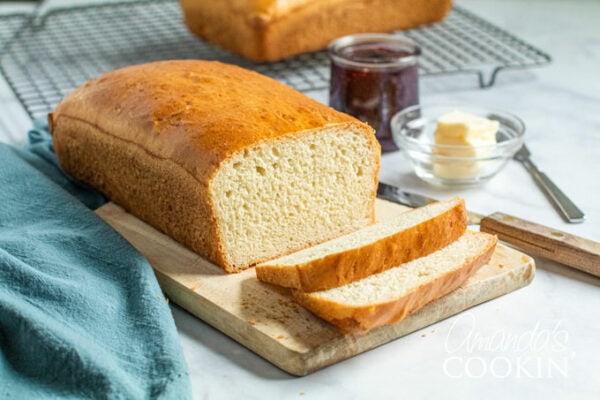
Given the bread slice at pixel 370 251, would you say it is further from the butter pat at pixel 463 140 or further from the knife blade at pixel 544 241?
the butter pat at pixel 463 140

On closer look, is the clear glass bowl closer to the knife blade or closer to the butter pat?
the butter pat

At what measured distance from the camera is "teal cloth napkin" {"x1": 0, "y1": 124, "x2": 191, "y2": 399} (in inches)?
67.2

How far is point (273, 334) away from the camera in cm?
187

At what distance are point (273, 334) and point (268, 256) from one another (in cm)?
39

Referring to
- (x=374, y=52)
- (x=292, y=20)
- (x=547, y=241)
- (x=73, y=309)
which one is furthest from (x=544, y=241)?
(x=292, y=20)

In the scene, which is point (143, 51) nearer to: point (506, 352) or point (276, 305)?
point (276, 305)

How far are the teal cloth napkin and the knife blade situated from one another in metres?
0.86

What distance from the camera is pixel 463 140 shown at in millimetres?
2592

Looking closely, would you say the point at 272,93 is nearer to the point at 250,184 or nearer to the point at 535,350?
the point at 250,184

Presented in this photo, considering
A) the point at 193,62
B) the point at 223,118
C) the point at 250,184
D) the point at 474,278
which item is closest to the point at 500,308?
the point at 474,278

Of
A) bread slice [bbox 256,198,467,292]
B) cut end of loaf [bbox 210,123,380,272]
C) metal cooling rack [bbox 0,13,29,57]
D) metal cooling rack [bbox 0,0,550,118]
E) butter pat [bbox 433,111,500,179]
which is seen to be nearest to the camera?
bread slice [bbox 256,198,467,292]

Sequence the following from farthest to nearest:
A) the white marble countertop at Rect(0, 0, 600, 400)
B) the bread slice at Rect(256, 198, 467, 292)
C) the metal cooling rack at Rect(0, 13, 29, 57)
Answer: the metal cooling rack at Rect(0, 13, 29, 57)
the bread slice at Rect(256, 198, 467, 292)
the white marble countertop at Rect(0, 0, 600, 400)

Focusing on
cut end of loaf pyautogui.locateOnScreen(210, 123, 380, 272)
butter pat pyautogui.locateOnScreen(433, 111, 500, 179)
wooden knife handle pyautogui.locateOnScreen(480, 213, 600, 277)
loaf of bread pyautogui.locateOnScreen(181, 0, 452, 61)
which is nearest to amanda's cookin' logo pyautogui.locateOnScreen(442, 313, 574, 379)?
wooden knife handle pyautogui.locateOnScreen(480, 213, 600, 277)

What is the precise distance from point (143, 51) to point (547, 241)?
2.14 metres
